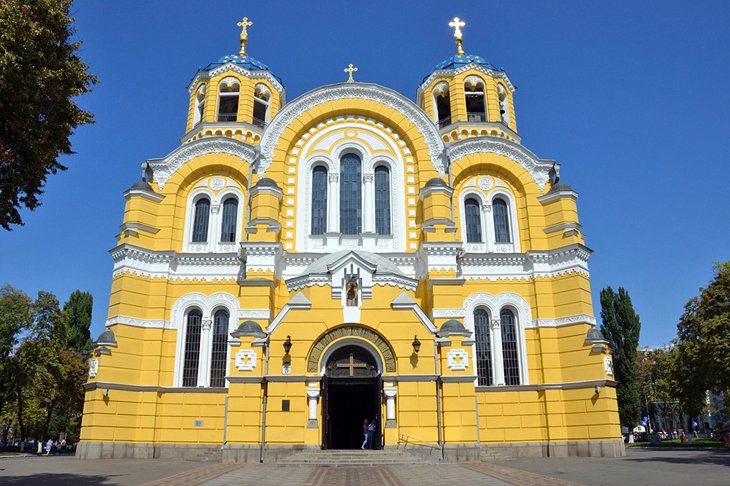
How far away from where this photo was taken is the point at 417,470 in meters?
16.7

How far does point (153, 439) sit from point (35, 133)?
15744 millimetres

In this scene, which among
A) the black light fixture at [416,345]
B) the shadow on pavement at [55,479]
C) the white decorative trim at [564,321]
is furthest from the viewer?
the white decorative trim at [564,321]

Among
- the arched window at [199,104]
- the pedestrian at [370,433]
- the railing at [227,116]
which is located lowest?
the pedestrian at [370,433]

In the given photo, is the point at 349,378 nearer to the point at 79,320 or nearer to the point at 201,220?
the point at 201,220

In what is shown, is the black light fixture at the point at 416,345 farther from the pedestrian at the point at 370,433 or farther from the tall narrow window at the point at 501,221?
the tall narrow window at the point at 501,221

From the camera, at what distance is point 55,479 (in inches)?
579

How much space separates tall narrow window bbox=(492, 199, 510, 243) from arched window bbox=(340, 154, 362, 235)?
6.71 metres

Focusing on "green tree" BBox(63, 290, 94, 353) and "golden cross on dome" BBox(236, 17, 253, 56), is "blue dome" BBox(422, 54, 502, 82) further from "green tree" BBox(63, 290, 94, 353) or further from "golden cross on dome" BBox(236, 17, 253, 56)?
"green tree" BBox(63, 290, 94, 353)

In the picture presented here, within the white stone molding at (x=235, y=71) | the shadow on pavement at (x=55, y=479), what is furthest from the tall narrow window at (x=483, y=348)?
the white stone molding at (x=235, y=71)

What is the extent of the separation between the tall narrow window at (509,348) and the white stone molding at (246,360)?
1118cm

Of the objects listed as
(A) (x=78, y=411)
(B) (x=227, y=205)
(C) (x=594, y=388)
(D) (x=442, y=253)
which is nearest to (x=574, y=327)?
(C) (x=594, y=388)

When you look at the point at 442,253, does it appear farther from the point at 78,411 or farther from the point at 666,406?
the point at 666,406

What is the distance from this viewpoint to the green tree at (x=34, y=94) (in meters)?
11.1

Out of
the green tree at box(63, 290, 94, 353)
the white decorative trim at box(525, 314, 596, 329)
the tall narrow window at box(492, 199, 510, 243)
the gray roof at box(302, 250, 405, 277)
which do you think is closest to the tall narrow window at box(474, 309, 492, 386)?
the white decorative trim at box(525, 314, 596, 329)
